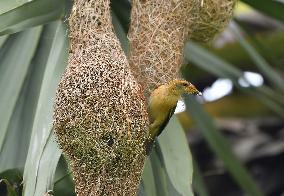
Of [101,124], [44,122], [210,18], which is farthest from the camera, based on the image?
[210,18]

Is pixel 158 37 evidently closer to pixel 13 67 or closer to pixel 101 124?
pixel 13 67

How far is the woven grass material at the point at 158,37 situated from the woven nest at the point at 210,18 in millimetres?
84

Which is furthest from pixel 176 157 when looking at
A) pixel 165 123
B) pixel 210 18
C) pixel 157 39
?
pixel 210 18

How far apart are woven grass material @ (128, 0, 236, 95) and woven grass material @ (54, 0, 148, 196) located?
207 mm

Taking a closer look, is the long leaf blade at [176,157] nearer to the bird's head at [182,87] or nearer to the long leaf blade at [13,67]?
the bird's head at [182,87]

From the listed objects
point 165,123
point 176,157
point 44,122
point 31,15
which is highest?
point 31,15

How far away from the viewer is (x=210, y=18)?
233cm

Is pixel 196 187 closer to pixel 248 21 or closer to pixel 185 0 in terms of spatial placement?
pixel 185 0

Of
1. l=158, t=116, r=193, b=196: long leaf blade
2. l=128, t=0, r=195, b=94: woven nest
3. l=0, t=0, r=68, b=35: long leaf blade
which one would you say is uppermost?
l=0, t=0, r=68, b=35: long leaf blade

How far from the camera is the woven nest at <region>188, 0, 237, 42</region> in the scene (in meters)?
2.31

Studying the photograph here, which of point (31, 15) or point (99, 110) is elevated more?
point (31, 15)

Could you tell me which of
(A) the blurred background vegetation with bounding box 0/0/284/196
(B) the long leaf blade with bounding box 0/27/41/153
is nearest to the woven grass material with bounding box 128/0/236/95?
(A) the blurred background vegetation with bounding box 0/0/284/196

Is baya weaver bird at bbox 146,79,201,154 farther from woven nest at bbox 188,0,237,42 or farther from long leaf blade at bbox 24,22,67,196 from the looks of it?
woven nest at bbox 188,0,237,42

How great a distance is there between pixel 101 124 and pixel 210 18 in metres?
0.82
